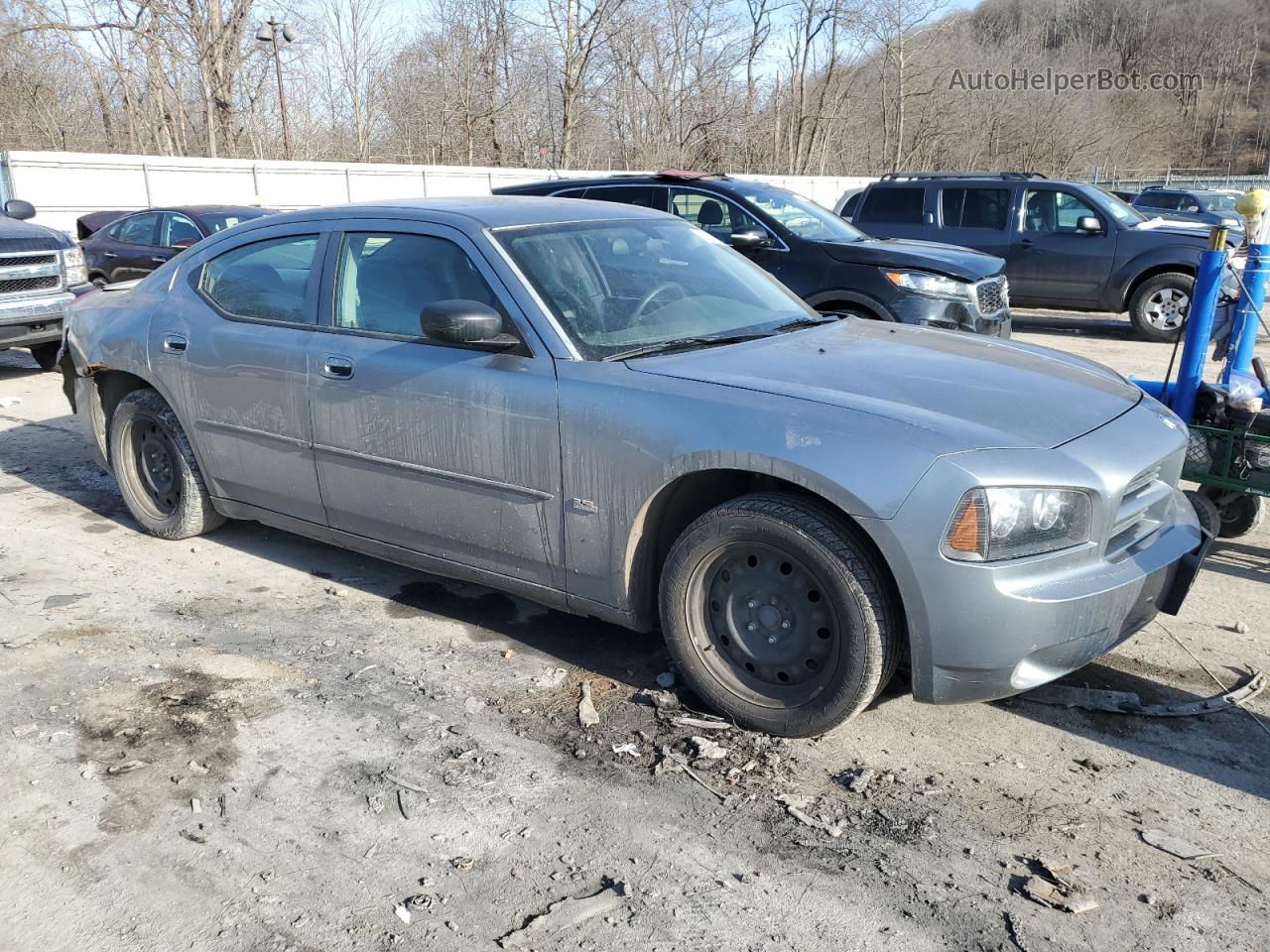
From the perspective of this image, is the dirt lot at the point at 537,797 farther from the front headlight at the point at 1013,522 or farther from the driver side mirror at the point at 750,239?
the driver side mirror at the point at 750,239

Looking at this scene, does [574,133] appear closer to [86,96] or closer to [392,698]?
[86,96]

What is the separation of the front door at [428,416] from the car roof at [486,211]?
0.27 feet

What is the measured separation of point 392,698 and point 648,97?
1376 inches

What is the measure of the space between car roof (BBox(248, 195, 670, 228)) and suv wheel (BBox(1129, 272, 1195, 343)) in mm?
9377

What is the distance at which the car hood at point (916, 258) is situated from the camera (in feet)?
27.5

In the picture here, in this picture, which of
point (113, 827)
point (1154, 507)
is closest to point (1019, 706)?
point (1154, 507)

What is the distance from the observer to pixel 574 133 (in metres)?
35.8

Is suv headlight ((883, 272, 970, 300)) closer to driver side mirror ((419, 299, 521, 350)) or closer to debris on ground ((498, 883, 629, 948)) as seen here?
driver side mirror ((419, 299, 521, 350))

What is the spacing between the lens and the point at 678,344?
386 centimetres

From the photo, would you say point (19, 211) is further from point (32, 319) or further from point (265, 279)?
point (265, 279)

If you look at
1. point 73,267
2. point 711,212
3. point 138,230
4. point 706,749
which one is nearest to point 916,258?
point 711,212

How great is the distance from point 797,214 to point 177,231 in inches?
302

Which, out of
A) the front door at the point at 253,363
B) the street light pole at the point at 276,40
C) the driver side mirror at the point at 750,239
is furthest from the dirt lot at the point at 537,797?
the street light pole at the point at 276,40

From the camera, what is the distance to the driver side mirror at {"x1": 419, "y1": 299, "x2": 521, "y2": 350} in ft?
12.1
